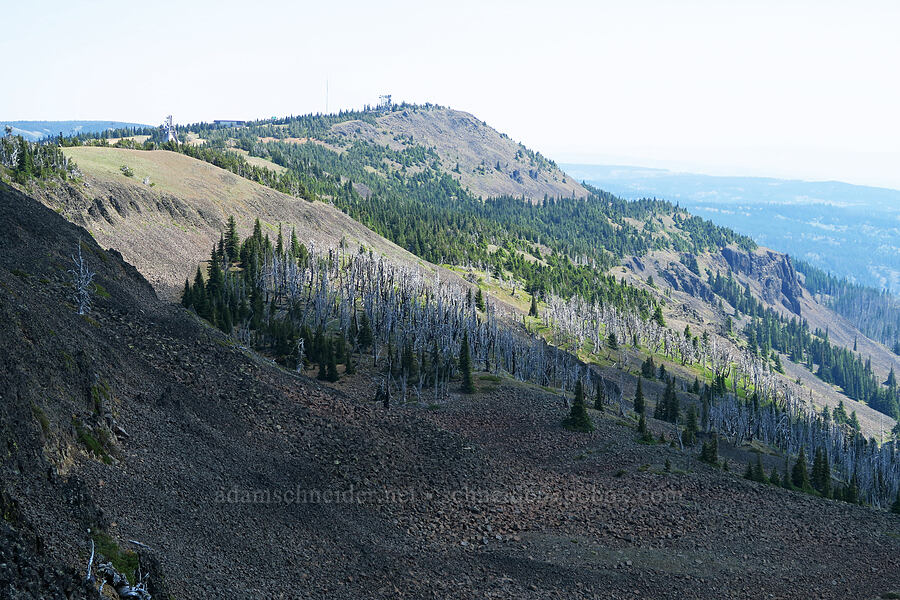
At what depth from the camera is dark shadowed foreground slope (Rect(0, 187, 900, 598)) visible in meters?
29.6

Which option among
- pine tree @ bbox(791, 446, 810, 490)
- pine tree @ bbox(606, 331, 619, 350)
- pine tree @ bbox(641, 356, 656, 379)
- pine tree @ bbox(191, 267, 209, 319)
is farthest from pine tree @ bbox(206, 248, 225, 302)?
pine tree @ bbox(606, 331, 619, 350)

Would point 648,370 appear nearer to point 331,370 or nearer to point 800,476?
point 800,476

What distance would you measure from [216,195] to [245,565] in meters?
145

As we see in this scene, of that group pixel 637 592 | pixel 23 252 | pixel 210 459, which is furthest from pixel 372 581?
pixel 23 252

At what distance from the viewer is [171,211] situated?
139000 millimetres

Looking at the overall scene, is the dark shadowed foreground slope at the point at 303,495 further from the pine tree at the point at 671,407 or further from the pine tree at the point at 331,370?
the pine tree at the point at 671,407

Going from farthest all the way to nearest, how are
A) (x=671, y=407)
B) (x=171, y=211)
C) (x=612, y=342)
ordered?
(x=612, y=342) < (x=171, y=211) < (x=671, y=407)

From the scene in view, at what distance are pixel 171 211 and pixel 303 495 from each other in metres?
114

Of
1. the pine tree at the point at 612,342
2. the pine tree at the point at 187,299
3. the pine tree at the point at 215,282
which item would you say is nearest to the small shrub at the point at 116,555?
the pine tree at the point at 187,299

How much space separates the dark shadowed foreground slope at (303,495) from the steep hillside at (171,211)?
153 ft

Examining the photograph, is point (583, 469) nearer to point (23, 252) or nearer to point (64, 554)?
point (64, 554)

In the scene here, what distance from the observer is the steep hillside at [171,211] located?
111875mm

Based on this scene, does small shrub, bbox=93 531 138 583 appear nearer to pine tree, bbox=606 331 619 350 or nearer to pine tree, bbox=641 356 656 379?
pine tree, bbox=641 356 656 379

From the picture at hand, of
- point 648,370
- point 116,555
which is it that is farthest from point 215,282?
point 648,370
